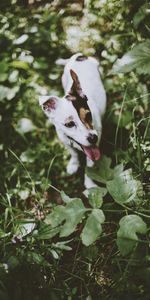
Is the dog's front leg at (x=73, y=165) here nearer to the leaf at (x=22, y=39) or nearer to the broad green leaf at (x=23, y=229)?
the broad green leaf at (x=23, y=229)

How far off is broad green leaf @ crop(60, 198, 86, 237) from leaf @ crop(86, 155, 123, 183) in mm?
248

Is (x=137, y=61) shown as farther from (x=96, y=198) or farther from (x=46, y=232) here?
(x=46, y=232)

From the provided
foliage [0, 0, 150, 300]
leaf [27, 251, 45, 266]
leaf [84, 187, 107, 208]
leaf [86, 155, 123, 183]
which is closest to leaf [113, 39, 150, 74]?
foliage [0, 0, 150, 300]

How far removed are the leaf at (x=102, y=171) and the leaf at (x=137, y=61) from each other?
16.7 inches

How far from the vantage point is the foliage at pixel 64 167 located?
1.47 metres

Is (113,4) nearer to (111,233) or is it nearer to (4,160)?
(4,160)

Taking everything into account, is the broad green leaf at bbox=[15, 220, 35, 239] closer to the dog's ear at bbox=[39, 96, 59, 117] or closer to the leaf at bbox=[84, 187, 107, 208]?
the leaf at bbox=[84, 187, 107, 208]

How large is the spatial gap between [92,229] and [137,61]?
0.74 m

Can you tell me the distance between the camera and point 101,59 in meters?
2.23

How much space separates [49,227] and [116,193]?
373 mm

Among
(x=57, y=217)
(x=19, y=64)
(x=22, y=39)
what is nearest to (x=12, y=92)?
(x=19, y=64)

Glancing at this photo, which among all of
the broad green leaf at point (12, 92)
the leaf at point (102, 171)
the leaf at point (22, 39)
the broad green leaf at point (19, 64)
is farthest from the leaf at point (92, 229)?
→ the leaf at point (22, 39)

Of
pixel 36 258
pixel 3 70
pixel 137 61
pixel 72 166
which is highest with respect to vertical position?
pixel 137 61

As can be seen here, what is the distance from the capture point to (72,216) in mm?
1441
